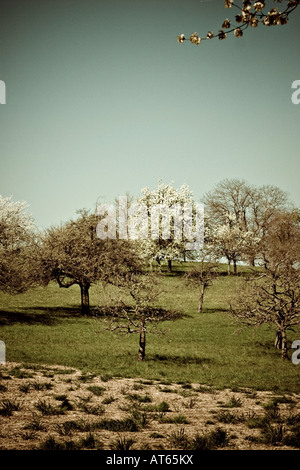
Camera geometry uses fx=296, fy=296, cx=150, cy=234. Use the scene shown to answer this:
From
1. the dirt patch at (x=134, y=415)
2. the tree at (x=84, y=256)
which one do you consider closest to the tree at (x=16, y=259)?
the tree at (x=84, y=256)

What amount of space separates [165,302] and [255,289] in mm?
16992

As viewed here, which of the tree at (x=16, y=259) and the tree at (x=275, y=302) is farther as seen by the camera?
the tree at (x=16, y=259)

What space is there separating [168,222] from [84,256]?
24761mm

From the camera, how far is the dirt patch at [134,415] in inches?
273

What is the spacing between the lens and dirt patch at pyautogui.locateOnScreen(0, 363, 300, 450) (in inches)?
273

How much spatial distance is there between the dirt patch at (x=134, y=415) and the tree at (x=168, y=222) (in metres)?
38.5

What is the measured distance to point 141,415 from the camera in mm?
8742

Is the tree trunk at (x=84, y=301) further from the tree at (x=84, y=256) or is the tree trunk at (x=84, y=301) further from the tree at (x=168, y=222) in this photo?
the tree at (x=168, y=222)

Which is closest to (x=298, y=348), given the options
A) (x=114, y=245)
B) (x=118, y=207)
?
(x=114, y=245)

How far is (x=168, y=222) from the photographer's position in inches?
2140

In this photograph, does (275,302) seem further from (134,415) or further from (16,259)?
(16,259)

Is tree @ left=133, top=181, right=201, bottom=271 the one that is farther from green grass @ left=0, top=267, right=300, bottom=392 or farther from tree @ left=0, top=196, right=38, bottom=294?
tree @ left=0, top=196, right=38, bottom=294

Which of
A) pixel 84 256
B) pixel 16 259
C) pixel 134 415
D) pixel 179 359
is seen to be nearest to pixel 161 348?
pixel 179 359

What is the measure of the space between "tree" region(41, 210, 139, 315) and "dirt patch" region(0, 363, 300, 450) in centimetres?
1824
